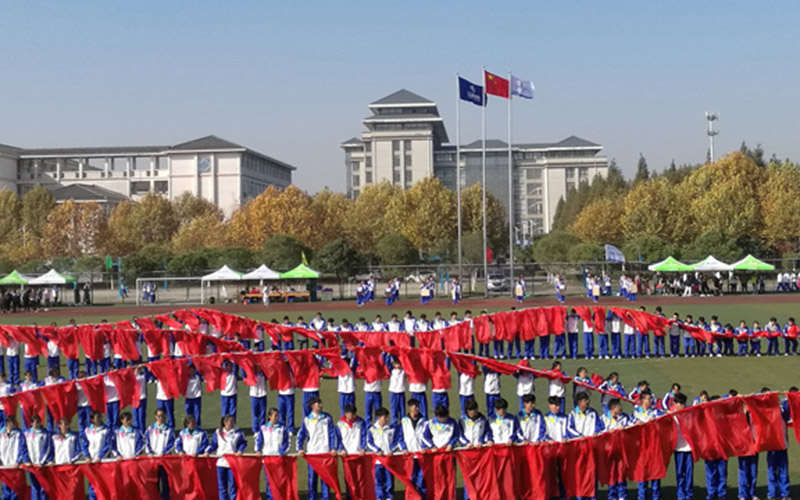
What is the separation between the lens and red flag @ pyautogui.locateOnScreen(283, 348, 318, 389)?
14.8 metres

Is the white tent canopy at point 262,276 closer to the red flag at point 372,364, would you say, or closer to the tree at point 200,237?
the tree at point 200,237

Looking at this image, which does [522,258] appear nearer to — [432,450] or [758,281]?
[758,281]

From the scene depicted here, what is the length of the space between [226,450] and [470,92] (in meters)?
33.8

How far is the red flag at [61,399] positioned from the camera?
44.4 feet

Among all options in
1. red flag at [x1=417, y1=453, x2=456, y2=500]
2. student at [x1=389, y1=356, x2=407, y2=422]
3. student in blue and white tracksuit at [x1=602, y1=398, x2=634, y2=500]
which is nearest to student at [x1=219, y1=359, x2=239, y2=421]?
student at [x1=389, y1=356, x2=407, y2=422]

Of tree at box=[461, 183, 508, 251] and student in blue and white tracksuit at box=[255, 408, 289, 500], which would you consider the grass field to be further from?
tree at box=[461, 183, 508, 251]

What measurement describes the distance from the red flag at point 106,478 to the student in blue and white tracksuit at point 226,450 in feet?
3.86

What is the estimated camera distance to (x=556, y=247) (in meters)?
70.8

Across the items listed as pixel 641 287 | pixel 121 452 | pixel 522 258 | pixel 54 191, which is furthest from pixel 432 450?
pixel 54 191

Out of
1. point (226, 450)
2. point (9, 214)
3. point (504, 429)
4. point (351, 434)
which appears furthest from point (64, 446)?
point (9, 214)

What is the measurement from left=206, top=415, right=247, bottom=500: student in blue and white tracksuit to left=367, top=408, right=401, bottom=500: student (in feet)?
5.74

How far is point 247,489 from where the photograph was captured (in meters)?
10.5

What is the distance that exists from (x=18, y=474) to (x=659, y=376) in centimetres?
1528

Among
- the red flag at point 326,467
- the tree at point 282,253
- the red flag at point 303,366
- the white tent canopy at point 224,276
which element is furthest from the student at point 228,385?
the tree at point 282,253
